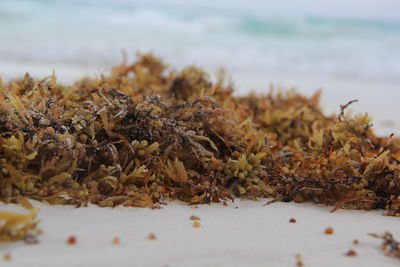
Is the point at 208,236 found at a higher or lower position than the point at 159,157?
lower

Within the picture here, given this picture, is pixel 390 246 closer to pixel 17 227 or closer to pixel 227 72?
pixel 17 227

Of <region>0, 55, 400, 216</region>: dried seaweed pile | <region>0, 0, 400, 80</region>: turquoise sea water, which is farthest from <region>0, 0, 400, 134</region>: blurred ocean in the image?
<region>0, 55, 400, 216</region>: dried seaweed pile

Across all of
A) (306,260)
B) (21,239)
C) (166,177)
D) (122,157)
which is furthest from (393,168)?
(21,239)

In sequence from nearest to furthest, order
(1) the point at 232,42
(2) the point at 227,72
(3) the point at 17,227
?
(3) the point at 17,227 < (2) the point at 227,72 < (1) the point at 232,42

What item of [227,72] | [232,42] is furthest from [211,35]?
[227,72]

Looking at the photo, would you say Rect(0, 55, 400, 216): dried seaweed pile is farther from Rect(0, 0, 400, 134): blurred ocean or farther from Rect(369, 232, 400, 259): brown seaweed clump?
Rect(0, 0, 400, 134): blurred ocean
